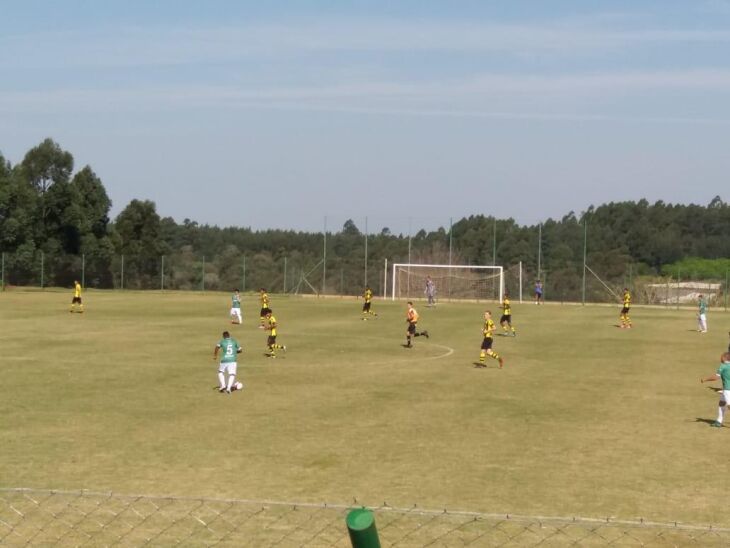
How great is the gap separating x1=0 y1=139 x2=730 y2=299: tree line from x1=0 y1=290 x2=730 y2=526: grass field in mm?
47954

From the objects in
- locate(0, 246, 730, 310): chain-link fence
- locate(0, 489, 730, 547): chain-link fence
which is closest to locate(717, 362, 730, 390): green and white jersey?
locate(0, 489, 730, 547): chain-link fence

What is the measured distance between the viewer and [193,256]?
10688cm

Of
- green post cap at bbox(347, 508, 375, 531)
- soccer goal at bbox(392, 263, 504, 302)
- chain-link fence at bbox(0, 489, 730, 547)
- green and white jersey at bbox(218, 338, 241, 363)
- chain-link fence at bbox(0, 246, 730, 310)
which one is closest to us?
green post cap at bbox(347, 508, 375, 531)

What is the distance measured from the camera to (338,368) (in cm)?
3278

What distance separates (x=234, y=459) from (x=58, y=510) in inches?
159

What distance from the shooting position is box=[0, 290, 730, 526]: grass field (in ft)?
52.9

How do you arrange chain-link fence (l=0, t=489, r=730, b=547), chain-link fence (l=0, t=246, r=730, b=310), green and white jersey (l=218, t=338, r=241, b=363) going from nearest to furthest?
1. chain-link fence (l=0, t=489, r=730, b=547)
2. green and white jersey (l=218, t=338, r=241, b=363)
3. chain-link fence (l=0, t=246, r=730, b=310)

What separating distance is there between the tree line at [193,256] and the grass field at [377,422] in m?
48.0

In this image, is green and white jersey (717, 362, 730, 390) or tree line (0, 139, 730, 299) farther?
tree line (0, 139, 730, 299)

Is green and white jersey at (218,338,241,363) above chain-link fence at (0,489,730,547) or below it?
above

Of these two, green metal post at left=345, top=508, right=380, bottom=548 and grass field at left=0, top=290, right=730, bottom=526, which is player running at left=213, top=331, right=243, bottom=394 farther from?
green metal post at left=345, top=508, right=380, bottom=548

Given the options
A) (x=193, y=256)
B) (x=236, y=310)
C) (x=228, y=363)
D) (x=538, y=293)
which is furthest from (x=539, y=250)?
(x=228, y=363)

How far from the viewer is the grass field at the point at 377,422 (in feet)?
52.9

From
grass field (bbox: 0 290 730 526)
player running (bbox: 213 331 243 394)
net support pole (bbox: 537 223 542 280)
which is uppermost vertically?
net support pole (bbox: 537 223 542 280)
